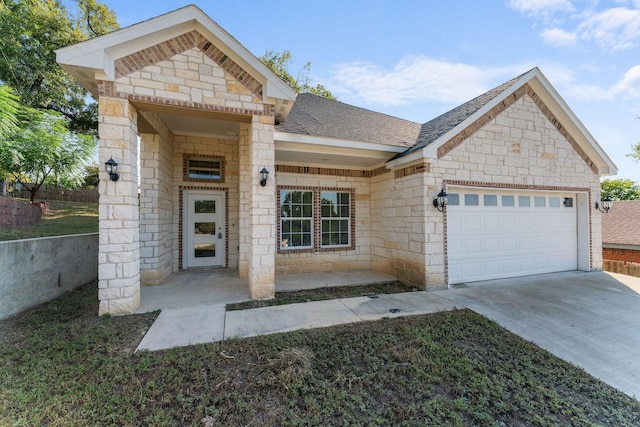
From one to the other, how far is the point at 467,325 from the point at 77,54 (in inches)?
298

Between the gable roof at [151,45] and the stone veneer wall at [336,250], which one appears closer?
the gable roof at [151,45]

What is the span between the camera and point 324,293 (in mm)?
6043

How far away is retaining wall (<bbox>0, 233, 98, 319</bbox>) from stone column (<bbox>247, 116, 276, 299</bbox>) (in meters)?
3.84

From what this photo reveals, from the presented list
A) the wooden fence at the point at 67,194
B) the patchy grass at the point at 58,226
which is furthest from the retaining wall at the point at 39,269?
the wooden fence at the point at 67,194

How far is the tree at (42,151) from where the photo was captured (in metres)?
6.39

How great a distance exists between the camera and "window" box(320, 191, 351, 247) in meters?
8.26

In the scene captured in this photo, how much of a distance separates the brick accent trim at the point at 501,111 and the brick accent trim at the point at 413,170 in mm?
482

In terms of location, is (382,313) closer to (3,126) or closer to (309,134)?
(309,134)

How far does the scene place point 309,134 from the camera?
648 cm

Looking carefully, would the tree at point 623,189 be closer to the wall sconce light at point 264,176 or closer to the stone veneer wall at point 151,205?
the wall sconce light at point 264,176

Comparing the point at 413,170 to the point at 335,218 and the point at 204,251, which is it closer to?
the point at 335,218

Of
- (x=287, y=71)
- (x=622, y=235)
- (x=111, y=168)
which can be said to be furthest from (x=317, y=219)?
(x=287, y=71)

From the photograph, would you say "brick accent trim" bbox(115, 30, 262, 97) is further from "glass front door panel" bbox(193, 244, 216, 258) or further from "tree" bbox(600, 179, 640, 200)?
"tree" bbox(600, 179, 640, 200)

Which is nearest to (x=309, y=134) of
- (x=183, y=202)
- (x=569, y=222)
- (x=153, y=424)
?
(x=183, y=202)
